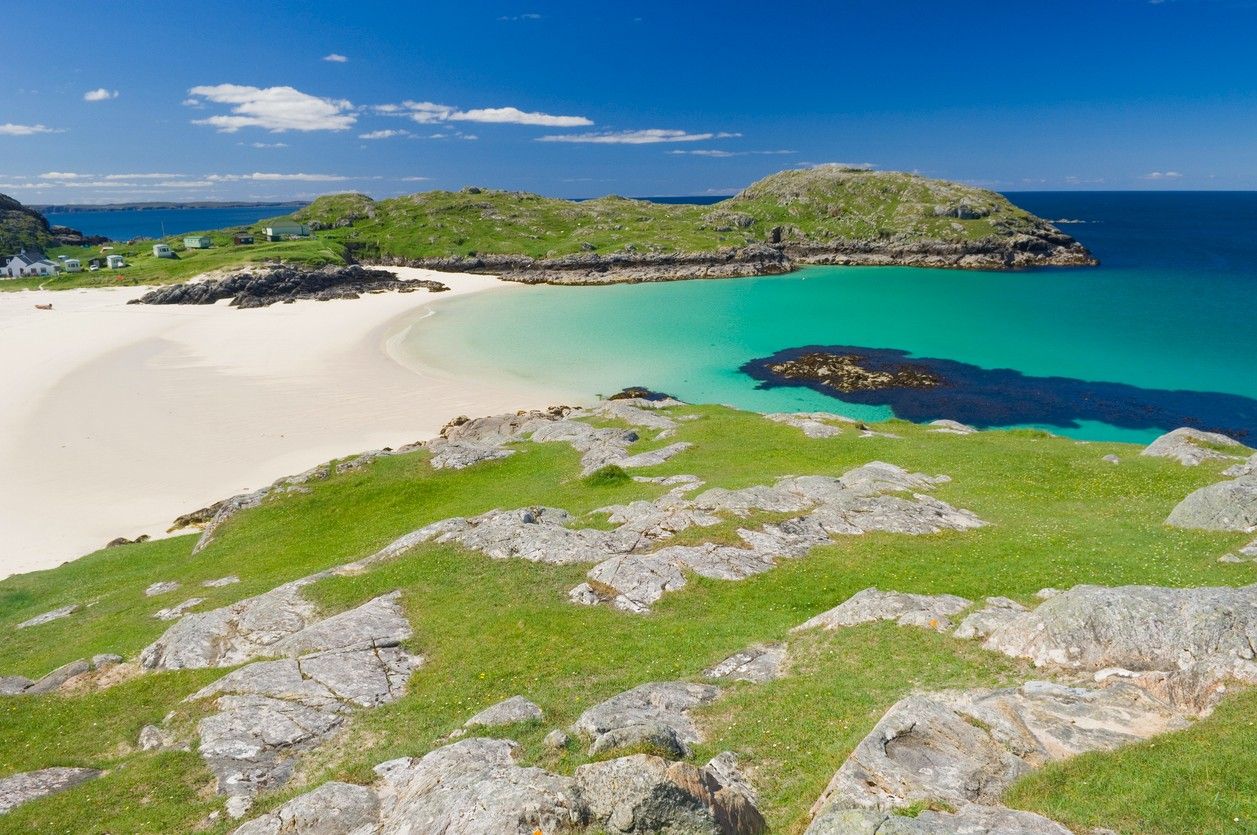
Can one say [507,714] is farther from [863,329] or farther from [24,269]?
[24,269]

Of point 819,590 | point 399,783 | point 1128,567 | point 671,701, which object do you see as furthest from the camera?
point 819,590

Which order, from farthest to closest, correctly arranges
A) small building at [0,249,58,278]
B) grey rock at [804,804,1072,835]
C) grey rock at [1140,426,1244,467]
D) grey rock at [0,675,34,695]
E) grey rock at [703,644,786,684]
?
1. small building at [0,249,58,278]
2. grey rock at [1140,426,1244,467]
3. grey rock at [0,675,34,695]
4. grey rock at [703,644,786,684]
5. grey rock at [804,804,1072,835]

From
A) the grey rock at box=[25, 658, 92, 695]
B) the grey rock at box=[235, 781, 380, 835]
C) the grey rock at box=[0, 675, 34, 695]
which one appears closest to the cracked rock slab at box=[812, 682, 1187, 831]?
the grey rock at box=[235, 781, 380, 835]

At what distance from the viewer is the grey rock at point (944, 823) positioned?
11.3 meters

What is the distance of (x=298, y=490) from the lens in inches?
1932

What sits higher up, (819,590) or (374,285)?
(374,285)

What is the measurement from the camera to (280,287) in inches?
6521

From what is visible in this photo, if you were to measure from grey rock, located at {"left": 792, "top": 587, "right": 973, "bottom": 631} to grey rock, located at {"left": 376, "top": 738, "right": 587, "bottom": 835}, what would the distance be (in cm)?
1283

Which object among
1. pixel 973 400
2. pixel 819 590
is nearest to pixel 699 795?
pixel 819 590

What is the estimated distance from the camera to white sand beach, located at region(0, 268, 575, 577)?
57.3 meters

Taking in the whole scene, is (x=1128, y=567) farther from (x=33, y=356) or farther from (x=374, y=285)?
(x=374, y=285)

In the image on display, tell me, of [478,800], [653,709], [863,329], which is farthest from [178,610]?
[863,329]

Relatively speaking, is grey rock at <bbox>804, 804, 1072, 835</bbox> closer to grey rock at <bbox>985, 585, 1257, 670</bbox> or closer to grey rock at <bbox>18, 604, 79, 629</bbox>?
grey rock at <bbox>985, 585, 1257, 670</bbox>

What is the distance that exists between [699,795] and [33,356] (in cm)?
13420
